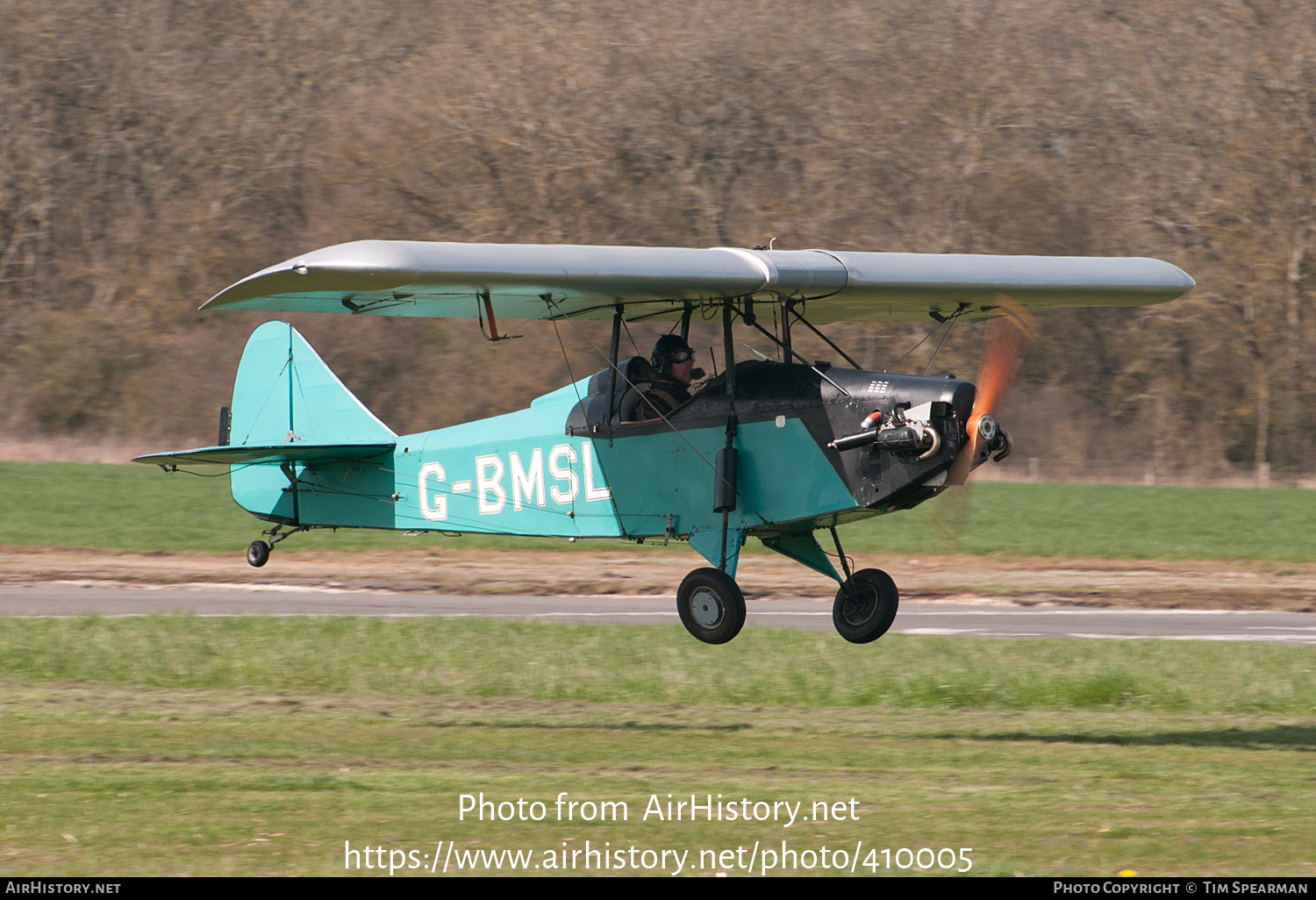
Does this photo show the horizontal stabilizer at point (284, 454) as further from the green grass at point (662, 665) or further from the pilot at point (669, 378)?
the pilot at point (669, 378)

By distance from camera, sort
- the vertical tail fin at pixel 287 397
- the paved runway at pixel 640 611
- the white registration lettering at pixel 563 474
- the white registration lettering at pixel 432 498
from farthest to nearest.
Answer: the paved runway at pixel 640 611 < the vertical tail fin at pixel 287 397 < the white registration lettering at pixel 432 498 < the white registration lettering at pixel 563 474

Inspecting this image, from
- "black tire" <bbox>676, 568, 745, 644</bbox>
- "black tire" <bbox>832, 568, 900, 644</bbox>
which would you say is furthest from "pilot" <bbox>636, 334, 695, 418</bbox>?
"black tire" <bbox>832, 568, 900, 644</bbox>

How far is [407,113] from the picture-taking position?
4306 centimetres

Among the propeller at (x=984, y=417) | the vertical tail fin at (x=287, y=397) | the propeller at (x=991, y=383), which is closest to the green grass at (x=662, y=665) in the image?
the vertical tail fin at (x=287, y=397)

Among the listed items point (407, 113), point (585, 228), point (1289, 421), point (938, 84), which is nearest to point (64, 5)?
point (407, 113)

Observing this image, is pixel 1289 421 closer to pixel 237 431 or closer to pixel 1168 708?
pixel 1168 708

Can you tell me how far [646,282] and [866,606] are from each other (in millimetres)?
3161

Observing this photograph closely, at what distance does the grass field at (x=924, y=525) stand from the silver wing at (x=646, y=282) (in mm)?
13885

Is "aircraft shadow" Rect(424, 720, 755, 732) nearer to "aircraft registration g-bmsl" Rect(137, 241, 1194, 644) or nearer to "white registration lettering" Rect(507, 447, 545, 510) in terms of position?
"aircraft registration g-bmsl" Rect(137, 241, 1194, 644)

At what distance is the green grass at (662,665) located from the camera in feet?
47.8

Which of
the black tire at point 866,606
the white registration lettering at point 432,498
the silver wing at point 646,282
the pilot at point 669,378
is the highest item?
the silver wing at point 646,282

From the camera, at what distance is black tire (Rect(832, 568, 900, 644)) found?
11688 millimetres

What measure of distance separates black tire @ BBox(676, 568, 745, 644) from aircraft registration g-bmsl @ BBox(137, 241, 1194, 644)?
0.06 feet

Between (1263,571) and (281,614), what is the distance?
16.7m
